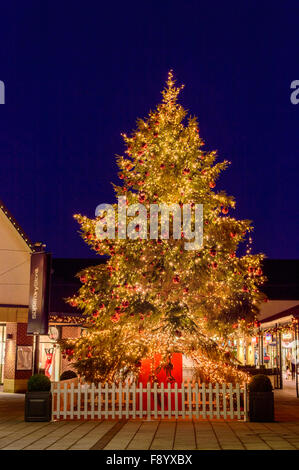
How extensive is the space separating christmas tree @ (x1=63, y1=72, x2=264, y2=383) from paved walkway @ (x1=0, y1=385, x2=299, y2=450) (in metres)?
2.62

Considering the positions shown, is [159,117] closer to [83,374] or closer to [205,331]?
[205,331]

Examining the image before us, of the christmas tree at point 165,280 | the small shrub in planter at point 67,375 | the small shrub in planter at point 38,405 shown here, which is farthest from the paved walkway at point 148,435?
the small shrub in planter at point 67,375

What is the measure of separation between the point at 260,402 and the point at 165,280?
488 cm

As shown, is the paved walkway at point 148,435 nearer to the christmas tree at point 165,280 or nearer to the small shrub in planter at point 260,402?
the small shrub in planter at point 260,402

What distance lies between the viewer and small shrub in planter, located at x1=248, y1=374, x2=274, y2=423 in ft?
43.8

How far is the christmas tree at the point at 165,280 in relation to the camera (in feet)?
52.0

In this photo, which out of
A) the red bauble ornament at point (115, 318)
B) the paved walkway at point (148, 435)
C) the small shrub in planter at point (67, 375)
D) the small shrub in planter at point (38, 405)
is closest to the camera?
the paved walkway at point (148, 435)

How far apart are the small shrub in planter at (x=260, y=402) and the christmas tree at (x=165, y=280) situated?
2.22m

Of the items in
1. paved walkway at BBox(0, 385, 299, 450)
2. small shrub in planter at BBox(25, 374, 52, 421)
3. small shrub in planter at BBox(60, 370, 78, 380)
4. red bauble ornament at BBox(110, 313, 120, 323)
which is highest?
red bauble ornament at BBox(110, 313, 120, 323)

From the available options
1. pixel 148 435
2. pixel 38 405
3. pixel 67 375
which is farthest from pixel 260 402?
pixel 67 375

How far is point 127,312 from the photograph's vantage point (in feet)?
53.1

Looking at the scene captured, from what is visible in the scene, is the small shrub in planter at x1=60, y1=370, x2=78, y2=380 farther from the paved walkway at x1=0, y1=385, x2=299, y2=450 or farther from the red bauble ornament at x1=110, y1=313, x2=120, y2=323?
the paved walkway at x1=0, y1=385, x2=299, y2=450

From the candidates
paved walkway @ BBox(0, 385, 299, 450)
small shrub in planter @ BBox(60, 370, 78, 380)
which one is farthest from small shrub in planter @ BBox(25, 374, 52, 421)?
small shrub in planter @ BBox(60, 370, 78, 380)
